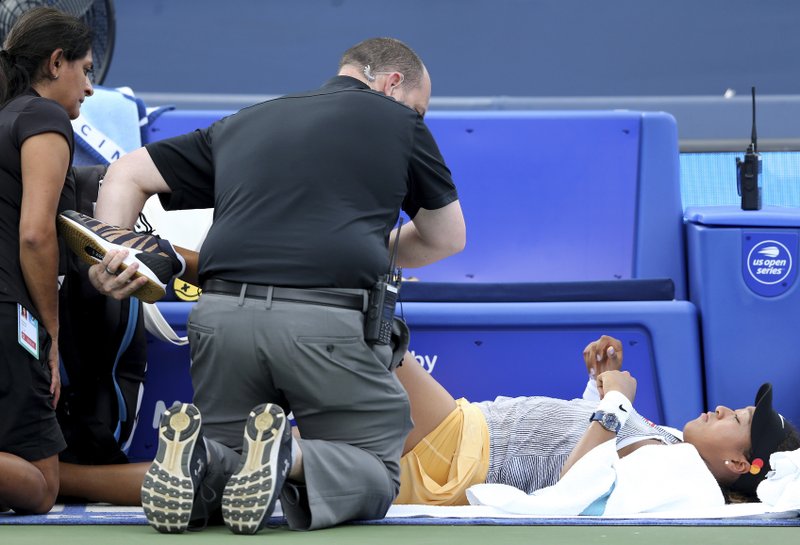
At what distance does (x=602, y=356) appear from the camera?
126 inches

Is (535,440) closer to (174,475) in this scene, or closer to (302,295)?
(302,295)

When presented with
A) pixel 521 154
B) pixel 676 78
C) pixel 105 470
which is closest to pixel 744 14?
pixel 676 78

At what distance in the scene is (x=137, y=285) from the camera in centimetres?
238

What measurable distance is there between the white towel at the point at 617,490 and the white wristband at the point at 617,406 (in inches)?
4.2

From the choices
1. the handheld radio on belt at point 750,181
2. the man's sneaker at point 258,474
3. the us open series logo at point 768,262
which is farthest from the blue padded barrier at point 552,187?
the man's sneaker at point 258,474

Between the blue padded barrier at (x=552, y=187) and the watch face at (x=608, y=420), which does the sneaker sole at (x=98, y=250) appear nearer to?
the watch face at (x=608, y=420)

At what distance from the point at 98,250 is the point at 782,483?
1541 millimetres

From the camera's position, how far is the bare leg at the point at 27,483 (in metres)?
2.37

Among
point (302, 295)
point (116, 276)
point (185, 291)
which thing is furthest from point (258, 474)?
point (185, 291)

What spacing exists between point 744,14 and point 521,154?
3.74 m

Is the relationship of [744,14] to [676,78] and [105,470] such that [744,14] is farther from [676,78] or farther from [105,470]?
[105,470]

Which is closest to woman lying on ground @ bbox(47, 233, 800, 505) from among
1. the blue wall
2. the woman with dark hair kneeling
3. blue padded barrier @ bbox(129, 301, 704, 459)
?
blue padded barrier @ bbox(129, 301, 704, 459)

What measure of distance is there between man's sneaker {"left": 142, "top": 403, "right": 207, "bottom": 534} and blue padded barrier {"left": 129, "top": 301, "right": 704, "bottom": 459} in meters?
1.17

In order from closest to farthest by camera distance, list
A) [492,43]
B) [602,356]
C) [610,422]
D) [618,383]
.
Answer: [610,422] → [618,383] → [602,356] → [492,43]
